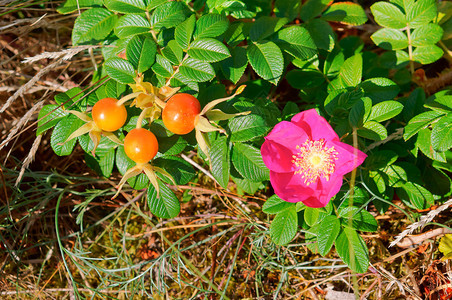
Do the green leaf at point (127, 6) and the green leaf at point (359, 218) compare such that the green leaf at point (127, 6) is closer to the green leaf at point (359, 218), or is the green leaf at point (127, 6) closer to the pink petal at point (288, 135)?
the pink petal at point (288, 135)

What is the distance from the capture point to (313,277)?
1875 millimetres

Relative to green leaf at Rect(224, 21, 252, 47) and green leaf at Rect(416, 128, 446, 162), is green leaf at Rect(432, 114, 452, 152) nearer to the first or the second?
green leaf at Rect(416, 128, 446, 162)

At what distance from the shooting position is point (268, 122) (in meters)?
1.53

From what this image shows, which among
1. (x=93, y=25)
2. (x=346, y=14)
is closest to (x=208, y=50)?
(x=93, y=25)

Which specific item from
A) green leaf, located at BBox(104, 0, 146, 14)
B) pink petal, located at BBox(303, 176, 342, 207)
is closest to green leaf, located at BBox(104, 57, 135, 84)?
green leaf, located at BBox(104, 0, 146, 14)

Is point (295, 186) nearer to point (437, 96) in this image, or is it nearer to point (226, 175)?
point (226, 175)

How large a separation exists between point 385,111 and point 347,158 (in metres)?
0.25

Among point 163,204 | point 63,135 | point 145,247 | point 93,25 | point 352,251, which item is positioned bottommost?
point 145,247

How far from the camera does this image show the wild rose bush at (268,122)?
1.46 metres

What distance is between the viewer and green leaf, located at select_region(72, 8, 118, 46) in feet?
5.41

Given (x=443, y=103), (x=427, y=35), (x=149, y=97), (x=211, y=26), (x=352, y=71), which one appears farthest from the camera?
(x=427, y=35)

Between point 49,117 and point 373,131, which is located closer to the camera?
point 373,131

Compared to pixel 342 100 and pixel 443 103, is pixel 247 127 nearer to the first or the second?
pixel 342 100

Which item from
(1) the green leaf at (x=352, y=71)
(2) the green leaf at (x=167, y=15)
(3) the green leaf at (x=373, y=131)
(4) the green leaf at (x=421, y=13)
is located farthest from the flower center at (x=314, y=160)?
(4) the green leaf at (x=421, y=13)
